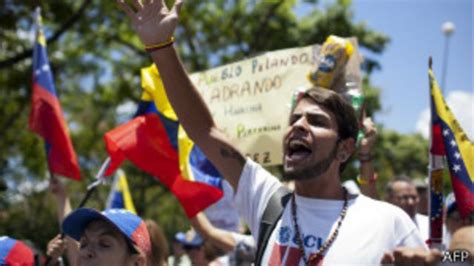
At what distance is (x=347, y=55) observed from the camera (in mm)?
4301

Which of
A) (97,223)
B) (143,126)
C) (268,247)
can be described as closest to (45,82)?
(143,126)

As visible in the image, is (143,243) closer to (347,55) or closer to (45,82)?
(347,55)

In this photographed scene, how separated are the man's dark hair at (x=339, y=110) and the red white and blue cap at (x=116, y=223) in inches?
35.9

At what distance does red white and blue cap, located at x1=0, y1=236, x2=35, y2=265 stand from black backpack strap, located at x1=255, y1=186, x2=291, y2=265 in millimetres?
1278

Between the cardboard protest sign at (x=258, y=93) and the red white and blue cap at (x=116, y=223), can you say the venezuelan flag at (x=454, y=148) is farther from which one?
the cardboard protest sign at (x=258, y=93)

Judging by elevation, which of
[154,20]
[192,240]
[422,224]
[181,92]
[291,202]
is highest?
[154,20]

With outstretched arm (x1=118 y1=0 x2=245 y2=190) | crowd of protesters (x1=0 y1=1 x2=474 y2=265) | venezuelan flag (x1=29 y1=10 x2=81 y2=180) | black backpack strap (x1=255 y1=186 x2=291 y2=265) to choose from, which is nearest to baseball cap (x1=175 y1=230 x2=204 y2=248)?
venezuelan flag (x1=29 y1=10 x2=81 y2=180)

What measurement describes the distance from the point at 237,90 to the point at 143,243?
2699mm

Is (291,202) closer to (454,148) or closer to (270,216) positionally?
(270,216)

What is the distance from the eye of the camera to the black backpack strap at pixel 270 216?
254 centimetres

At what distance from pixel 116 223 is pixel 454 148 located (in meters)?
1.63

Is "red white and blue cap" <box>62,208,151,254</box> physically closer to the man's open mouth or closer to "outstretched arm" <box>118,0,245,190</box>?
"outstretched arm" <box>118,0,245,190</box>

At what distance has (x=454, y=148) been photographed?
10.4 ft

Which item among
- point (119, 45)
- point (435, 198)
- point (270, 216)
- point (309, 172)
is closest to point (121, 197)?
point (435, 198)
